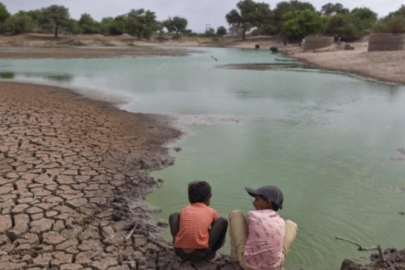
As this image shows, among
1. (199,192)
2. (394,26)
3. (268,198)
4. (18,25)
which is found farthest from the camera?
(18,25)

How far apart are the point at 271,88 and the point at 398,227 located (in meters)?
12.4

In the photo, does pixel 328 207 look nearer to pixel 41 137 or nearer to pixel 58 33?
pixel 41 137

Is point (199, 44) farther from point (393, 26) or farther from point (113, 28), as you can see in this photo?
point (393, 26)

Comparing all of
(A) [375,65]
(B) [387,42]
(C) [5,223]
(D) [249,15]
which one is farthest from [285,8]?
(C) [5,223]

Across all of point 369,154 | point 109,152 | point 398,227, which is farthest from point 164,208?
point 369,154

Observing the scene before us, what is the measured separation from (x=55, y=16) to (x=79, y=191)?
68.5 meters

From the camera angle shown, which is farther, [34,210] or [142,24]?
[142,24]

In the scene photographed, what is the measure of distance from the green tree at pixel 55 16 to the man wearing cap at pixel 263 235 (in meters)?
70.1

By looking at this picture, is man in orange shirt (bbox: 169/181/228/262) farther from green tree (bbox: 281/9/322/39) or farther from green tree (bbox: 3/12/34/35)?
green tree (bbox: 3/12/34/35)

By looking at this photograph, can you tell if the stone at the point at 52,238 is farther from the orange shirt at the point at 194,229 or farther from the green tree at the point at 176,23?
the green tree at the point at 176,23

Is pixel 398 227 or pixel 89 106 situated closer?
pixel 398 227

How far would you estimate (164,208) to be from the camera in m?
5.02

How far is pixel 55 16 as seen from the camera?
6675cm

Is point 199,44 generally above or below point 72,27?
below
